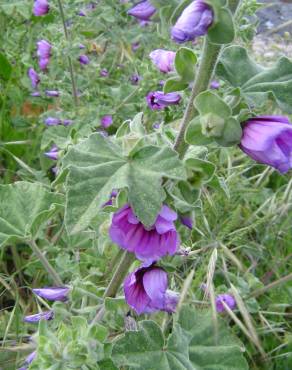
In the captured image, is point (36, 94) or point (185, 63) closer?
point (185, 63)

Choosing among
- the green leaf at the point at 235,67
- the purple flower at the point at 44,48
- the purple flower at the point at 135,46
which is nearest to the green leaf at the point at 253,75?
the green leaf at the point at 235,67

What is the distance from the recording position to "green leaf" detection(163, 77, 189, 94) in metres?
1.03

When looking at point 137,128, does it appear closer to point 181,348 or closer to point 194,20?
point 194,20

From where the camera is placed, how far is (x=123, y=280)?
126 cm

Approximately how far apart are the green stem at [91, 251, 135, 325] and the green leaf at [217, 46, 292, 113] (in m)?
0.41

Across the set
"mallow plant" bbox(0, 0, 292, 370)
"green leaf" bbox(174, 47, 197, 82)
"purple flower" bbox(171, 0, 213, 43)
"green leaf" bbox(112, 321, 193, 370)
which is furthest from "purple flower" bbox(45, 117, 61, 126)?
"purple flower" bbox(171, 0, 213, 43)

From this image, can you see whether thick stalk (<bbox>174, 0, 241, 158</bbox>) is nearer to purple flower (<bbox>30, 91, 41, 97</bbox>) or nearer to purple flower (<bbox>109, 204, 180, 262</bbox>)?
purple flower (<bbox>109, 204, 180, 262</bbox>)

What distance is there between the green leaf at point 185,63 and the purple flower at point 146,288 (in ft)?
1.23

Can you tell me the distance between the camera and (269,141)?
0.94 m

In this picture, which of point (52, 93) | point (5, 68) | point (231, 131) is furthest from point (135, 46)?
point (231, 131)

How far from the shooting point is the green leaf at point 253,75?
3.25 ft

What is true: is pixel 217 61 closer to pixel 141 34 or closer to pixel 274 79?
pixel 274 79

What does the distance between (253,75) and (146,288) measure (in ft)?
1.43

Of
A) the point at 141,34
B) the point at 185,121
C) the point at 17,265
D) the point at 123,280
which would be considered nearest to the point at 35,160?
the point at 17,265
